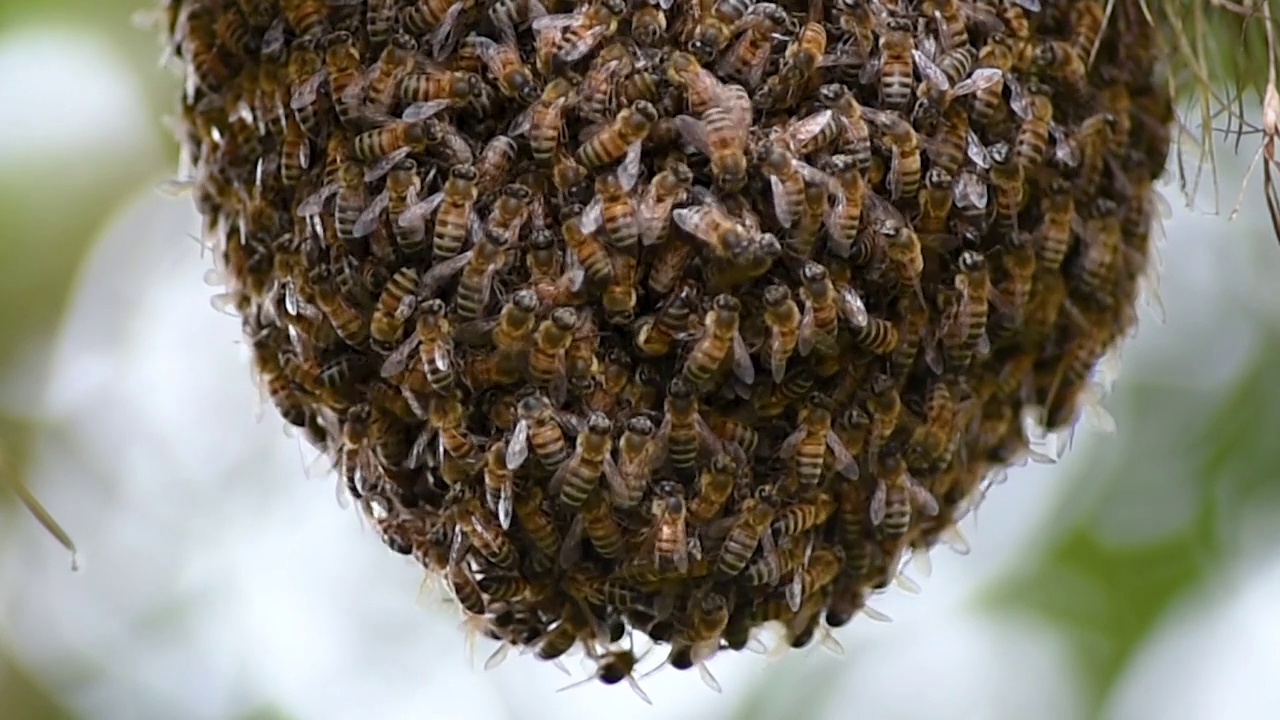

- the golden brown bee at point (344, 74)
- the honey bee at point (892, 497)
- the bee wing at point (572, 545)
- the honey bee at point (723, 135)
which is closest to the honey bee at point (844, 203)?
the honey bee at point (723, 135)

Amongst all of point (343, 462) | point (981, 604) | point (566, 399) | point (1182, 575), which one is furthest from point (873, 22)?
point (981, 604)

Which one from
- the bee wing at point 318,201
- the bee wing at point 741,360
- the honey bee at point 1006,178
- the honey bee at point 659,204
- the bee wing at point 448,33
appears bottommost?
the bee wing at point 741,360

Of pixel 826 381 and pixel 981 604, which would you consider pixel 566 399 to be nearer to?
pixel 826 381

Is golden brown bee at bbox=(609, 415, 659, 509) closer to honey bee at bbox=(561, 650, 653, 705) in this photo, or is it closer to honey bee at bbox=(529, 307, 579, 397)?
honey bee at bbox=(529, 307, 579, 397)

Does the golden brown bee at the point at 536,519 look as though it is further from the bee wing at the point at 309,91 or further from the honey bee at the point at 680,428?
the bee wing at the point at 309,91

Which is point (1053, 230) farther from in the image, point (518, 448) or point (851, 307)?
point (518, 448)

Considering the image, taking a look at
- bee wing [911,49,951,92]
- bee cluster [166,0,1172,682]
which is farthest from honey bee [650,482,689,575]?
bee wing [911,49,951,92]

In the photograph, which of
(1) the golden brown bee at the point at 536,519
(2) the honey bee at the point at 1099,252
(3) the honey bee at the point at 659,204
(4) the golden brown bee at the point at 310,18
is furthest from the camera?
(2) the honey bee at the point at 1099,252

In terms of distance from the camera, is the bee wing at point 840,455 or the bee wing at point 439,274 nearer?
the bee wing at point 439,274
